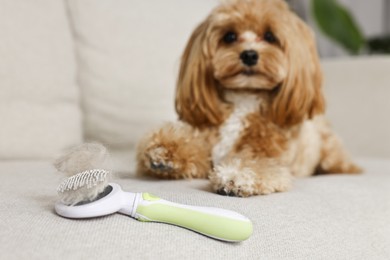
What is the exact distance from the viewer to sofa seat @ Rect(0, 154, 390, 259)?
2.72 feet

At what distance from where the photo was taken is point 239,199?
45.6 inches

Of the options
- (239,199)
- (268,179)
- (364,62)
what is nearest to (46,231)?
(239,199)

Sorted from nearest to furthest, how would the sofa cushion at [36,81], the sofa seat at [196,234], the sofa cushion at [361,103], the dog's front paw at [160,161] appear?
the sofa seat at [196,234] → the dog's front paw at [160,161] → the sofa cushion at [36,81] → the sofa cushion at [361,103]

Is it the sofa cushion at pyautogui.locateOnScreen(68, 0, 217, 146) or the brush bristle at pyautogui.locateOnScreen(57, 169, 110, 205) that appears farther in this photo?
the sofa cushion at pyautogui.locateOnScreen(68, 0, 217, 146)

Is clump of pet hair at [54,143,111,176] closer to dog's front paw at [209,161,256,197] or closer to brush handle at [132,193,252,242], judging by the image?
brush handle at [132,193,252,242]

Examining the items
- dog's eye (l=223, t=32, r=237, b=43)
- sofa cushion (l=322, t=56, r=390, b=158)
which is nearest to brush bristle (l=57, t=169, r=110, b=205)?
dog's eye (l=223, t=32, r=237, b=43)

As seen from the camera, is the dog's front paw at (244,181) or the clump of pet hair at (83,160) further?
the dog's front paw at (244,181)

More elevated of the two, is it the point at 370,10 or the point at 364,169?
the point at 370,10

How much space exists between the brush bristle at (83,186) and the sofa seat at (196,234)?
4 centimetres

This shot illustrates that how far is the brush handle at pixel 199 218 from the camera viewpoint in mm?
918

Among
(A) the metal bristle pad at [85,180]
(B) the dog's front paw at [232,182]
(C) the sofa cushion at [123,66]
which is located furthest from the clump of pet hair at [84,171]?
(C) the sofa cushion at [123,66]

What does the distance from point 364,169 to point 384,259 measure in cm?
76

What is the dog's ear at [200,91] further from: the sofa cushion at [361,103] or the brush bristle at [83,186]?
the sofa cushion at [361,103]

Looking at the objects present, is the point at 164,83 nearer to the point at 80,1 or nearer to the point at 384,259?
the point at 80,1
